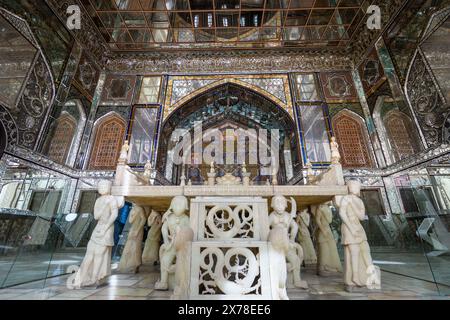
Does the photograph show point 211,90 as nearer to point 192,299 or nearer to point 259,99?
point 259,99

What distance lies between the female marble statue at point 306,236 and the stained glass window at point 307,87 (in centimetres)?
678

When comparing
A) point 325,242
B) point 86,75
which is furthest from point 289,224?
point 86,75

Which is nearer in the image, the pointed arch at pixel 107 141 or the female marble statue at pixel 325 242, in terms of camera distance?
the female marble statue at pixel 325 242

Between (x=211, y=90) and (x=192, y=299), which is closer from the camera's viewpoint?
(x=192, y=299)

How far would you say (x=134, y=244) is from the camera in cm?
364

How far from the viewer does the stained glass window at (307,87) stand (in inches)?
362

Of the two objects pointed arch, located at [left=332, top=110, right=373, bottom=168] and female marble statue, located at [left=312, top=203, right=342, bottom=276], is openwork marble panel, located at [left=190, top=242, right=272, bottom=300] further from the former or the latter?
pointed arch, located at [left=332, top=110, right=373, bottom=168]

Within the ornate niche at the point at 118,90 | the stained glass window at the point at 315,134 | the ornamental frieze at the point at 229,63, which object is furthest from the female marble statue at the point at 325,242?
the ornate niche at the point at 118,90

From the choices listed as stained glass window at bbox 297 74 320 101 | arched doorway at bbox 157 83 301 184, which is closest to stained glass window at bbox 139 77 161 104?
arched doorway at bbox 157 83 301 184

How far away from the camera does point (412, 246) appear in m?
3.53

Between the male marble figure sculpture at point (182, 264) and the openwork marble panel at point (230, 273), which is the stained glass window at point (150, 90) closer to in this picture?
the male marble figure sculpture at point (182, 264)

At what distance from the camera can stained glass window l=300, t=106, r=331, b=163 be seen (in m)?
8.11

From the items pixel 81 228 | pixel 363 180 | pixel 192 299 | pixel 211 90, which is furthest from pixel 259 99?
pixel 192 299

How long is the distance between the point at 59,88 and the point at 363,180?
37.9ft
